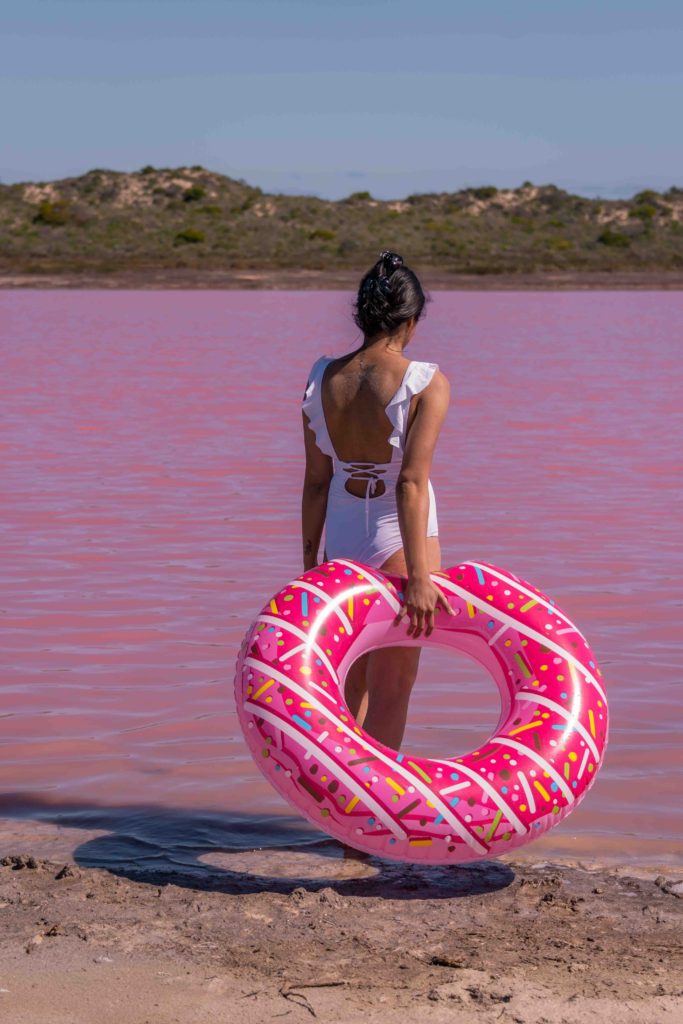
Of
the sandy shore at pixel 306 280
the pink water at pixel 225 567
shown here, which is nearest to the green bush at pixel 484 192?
the sandy shore at pixel 306 280

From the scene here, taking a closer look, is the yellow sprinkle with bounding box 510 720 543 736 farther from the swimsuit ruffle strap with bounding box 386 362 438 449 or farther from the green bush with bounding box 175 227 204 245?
the green bush with bounding box 175 227 204 245

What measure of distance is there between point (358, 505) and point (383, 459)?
152mm

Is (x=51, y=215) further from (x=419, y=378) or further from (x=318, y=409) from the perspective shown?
(x=419, y=378)

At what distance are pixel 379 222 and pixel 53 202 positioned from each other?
17105 millimetres

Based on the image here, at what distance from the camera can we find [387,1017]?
10.2 ft

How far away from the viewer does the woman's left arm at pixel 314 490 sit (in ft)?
13.6

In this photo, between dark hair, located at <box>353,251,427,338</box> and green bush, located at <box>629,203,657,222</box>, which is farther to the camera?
green bush, located at <box>629,203,657,222</box>

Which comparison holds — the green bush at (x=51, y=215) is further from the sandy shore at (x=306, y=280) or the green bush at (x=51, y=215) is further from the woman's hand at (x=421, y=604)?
the woman's hand at (x=421, y=604)

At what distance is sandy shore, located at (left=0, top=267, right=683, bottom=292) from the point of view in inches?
1800

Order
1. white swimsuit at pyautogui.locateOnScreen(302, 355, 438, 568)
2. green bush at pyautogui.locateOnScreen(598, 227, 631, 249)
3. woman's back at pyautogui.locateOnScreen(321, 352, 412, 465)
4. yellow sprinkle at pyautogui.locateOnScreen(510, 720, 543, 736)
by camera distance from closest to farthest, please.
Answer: yellow sprinkle at pyautogui.locateOnScreen(510, 720, 543, 736) < woman's back at pyautogui.locateOnScreen(321, 352, 412, 465) < white swimsuit at pyautogui.locateOnScreen(302, 355, 438, 568) < green bush at pyautogui.locateOnScreen(598, 227, 631, 249)

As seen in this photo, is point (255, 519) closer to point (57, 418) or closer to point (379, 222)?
point (57, 418)

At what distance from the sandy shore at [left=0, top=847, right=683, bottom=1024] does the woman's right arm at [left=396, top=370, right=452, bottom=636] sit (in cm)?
72

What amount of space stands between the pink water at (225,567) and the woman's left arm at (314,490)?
692mm

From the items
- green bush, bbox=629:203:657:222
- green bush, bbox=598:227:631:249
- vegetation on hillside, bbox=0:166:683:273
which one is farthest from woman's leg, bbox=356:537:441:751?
green bush, bbox=629:203:657:222
